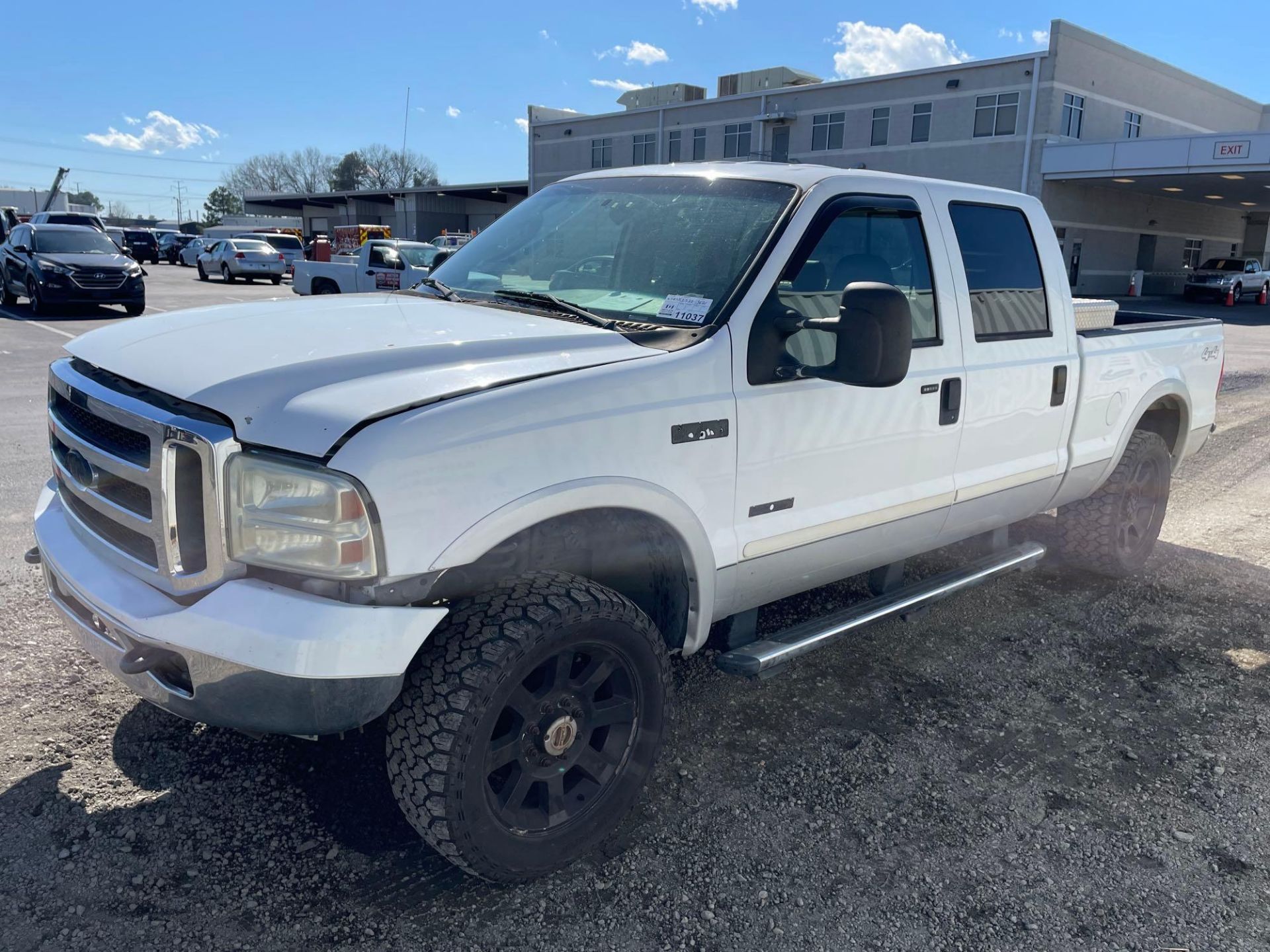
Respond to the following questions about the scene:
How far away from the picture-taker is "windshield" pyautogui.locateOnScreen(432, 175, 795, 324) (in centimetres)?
→ 327

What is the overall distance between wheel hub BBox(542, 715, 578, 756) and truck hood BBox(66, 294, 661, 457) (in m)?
0.96

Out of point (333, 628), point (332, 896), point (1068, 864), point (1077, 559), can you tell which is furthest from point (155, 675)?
point (1077, 559)

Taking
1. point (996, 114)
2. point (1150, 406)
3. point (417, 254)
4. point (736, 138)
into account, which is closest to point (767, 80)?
point (736, 138)

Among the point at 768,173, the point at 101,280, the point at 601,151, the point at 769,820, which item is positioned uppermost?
the point at 601,151

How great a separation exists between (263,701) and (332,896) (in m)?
0.69

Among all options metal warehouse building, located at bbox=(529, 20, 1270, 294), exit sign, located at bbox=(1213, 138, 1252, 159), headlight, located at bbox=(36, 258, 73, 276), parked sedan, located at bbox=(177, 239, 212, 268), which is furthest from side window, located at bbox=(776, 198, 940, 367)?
parked sedan, located at bbox=(177, 239, 212, 268)

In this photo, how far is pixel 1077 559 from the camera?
18.0 ft

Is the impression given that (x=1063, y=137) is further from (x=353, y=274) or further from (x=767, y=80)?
(x=353, y=274)

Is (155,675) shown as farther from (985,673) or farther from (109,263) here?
(109,263)

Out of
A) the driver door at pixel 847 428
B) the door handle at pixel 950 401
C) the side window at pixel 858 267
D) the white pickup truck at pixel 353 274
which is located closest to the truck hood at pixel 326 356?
the driver door at pixel 847 428

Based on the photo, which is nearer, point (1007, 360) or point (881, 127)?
point (1007, 360)

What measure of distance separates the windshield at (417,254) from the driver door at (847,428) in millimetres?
17114

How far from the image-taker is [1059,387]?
4.46 meters

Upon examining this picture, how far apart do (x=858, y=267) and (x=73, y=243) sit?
60.3 ft
